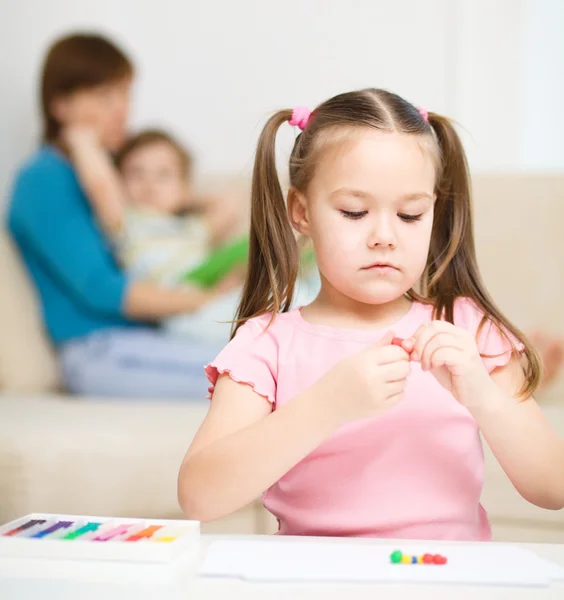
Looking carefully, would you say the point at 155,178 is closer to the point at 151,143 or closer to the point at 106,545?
the point at 151,143

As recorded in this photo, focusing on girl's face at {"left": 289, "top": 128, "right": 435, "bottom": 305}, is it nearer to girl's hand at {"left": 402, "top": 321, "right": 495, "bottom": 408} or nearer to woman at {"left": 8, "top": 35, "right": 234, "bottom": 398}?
girl's hand at {"left": 402, "top": 321, "right": 495, "bottom": 408}

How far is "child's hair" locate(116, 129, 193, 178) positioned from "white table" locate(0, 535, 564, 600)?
5.49ft

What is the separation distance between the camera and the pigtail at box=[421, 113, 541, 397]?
952 millimetres

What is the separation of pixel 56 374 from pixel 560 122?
5.27 ft

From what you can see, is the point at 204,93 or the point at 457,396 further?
the point at 204,93

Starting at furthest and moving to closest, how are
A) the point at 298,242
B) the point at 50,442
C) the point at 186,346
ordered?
1. the point at 186,346
2. the point at 50,442
3. the point at 298,242

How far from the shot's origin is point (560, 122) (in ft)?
8.08

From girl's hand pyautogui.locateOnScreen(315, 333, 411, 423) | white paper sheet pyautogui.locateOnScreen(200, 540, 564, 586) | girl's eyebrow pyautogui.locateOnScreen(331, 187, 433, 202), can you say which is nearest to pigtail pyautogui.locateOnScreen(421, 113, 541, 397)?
girl's eyebrow pyautogui.locateOnScreen(331, 187, 433, 202)

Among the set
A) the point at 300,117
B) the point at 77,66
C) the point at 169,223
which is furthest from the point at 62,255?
the point at 300,117

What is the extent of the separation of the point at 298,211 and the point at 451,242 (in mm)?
182

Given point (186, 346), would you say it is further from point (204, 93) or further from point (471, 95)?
point (471, 95)

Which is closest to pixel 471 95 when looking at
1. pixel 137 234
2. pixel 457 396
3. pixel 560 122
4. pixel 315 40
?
pixel 560 122

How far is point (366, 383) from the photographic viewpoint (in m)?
0.72

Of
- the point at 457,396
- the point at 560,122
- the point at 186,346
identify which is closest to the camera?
the point at 457,396
